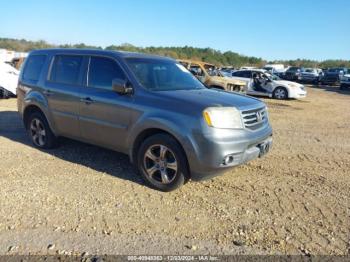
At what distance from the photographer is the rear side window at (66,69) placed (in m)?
5.80

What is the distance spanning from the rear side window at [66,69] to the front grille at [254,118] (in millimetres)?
2793

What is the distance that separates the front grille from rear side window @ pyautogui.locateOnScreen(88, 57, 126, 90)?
185 cm

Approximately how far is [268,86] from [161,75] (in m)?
14.4

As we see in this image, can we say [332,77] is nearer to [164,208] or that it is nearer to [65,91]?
[65,91]

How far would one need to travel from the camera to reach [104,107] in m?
5.25

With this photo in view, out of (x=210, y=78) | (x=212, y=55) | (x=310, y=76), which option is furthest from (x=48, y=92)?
(x=212, y=55)

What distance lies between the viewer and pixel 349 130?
998 cm

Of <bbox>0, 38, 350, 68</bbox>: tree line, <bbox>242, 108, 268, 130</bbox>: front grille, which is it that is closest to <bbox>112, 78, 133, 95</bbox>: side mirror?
<bbox>242, 108, 268, 130</bbox>: front grille

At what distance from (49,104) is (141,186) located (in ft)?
8.04

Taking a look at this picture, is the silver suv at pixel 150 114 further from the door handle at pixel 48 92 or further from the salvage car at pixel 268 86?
the salvage car at pixel 268 86

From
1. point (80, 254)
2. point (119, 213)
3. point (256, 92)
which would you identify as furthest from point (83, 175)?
point (256, 92)

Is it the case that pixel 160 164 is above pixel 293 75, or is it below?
above

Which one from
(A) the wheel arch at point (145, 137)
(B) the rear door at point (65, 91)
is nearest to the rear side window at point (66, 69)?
(B) the rear door at point (65, 91)

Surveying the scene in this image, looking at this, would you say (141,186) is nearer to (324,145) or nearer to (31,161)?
(31,161)
